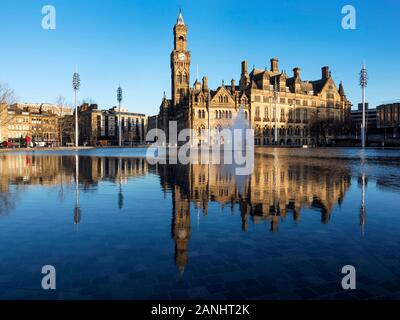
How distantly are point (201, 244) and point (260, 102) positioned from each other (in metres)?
85.9

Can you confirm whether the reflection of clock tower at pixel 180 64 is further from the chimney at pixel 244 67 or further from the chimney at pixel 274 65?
the chimney at pixel 274 65

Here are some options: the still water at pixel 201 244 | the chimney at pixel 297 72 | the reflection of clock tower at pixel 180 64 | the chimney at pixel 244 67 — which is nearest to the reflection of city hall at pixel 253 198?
the still water at pixel 201 244

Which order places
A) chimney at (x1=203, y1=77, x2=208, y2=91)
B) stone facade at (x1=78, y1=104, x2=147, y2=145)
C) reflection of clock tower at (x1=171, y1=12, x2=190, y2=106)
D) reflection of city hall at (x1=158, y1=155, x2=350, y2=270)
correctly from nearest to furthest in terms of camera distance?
1. reflection of city hall at (x1=158, y1=155, x2=350, y2=270)
2. chimney at (x1=203, y1=77, x2=208, y2=91)
3. reflection of clock tower at (x1=171, y1=12, x2=190, y2=106)
4. stone facade at (x1=78, y1=104, x2=147, y2=145)

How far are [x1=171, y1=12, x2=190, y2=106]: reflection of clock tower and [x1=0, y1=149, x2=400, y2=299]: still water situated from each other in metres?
83.5

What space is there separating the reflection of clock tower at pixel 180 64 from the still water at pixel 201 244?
274ft

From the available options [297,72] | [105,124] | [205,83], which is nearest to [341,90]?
[297,72]

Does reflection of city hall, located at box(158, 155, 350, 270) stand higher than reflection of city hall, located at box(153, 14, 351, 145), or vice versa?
reflection of city hall, located at box(153, 14, 351, 145)

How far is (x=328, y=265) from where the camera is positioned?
5.00 m

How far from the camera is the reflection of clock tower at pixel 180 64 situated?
91.8m

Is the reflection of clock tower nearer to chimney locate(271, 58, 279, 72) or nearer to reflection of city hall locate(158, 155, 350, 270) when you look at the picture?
chimney locate(271, 58, 279, 72)

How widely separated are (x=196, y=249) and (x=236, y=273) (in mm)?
1223

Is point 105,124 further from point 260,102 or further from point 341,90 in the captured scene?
point 341,90

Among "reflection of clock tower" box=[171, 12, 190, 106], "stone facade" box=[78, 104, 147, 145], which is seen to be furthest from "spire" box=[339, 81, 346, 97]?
"stone facade" box=[78, 104, 147, 145]

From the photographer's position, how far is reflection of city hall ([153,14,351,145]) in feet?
262
